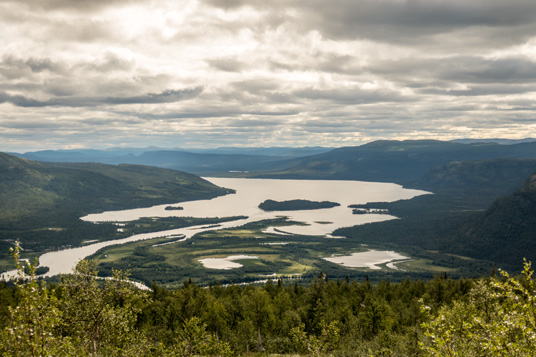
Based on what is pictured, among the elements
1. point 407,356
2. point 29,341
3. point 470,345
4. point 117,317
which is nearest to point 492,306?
point 407,356

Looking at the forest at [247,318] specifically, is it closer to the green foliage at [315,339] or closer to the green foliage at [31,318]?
the green foliage at [31,318]

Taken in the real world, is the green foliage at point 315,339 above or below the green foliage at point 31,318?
below

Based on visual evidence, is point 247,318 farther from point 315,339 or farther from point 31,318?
point 31,318

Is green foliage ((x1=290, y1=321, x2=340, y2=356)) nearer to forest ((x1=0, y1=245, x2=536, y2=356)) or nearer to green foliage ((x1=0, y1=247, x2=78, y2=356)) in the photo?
forest ((x1=0, y1=245, x2=536, y2=356))

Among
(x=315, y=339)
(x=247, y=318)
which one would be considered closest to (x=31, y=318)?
(x=315, y=339)

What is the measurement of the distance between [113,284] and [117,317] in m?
3.51

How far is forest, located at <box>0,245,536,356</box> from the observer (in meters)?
37.8

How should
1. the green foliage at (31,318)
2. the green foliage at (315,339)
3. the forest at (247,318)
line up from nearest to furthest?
1. the green foliage at (31,318)
2. the forest at (247,318)
3. the green foliage at (315,339)

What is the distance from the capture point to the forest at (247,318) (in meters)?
37.8

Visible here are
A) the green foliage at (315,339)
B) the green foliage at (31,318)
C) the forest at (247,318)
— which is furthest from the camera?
the green foliage at (315,339)

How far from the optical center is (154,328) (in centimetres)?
11425

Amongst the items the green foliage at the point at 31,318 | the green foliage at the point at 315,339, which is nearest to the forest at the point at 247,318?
the green foliage at the point at 31,318

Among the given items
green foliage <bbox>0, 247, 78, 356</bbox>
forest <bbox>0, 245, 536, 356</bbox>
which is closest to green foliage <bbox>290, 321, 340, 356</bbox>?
forest <bbox>0, 245, 536, 356</bbox>

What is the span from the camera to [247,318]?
114 metres
